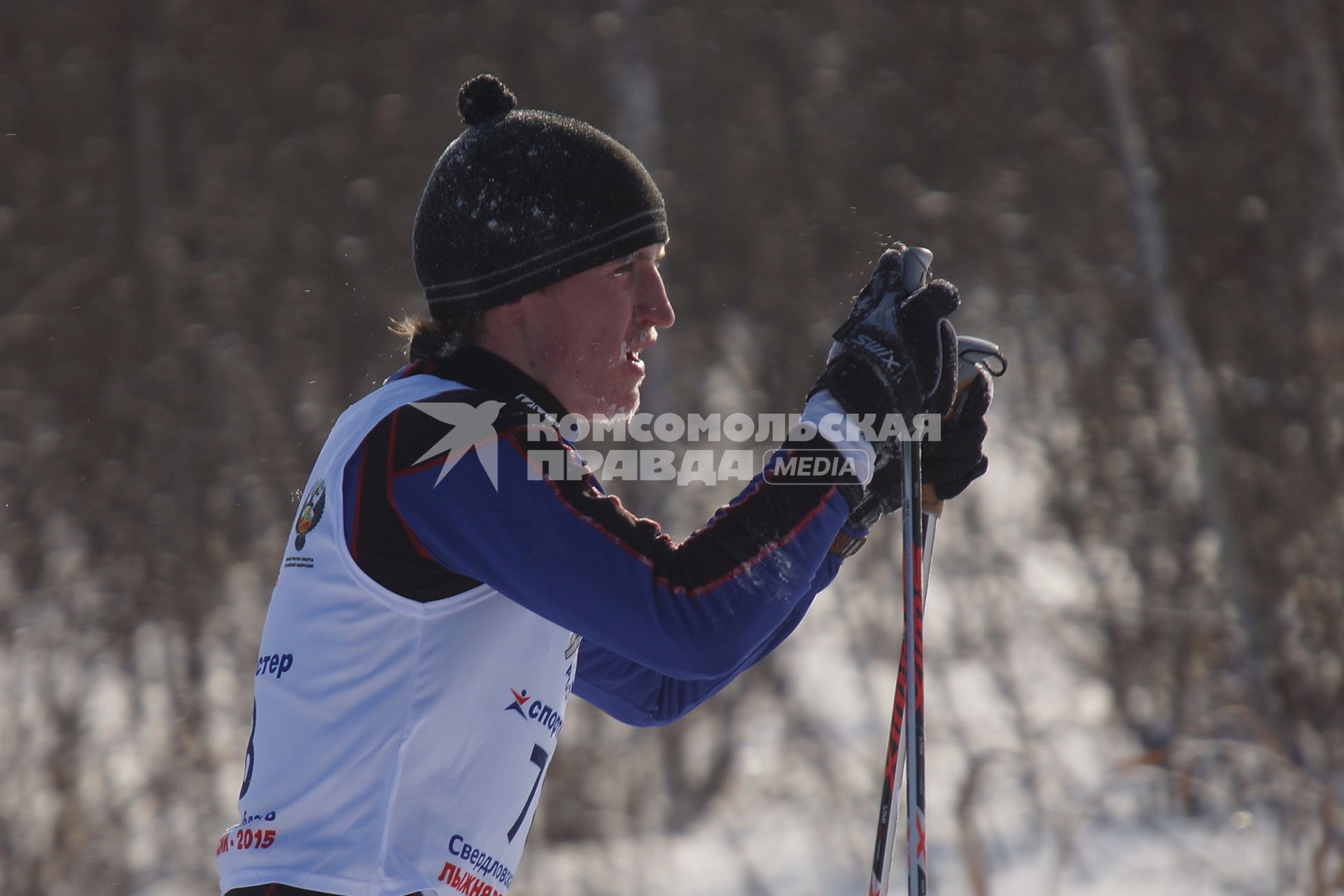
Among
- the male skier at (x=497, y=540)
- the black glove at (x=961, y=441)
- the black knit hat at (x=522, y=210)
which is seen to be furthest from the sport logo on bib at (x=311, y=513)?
the black glove at (x=961, y=441)

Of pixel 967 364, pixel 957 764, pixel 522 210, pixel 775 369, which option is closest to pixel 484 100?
pixel 522 210

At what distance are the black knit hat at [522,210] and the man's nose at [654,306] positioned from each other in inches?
2.4

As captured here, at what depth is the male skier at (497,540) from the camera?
1576mm

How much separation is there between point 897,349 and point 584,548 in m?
0.56

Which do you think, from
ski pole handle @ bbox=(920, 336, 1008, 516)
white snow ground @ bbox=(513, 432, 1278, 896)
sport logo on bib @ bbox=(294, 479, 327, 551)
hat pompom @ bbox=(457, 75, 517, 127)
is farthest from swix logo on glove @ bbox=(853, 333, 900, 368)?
white snow ground @ bbox=(513, 432, 1278, 896)

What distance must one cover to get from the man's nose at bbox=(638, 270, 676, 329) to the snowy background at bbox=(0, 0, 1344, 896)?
2723 millimetres

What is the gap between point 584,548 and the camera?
1556mm

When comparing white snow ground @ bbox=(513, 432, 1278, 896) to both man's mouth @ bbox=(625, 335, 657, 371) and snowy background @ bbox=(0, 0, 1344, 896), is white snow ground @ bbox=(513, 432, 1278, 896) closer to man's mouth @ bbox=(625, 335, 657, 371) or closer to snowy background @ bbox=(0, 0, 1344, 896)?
snowy background @ bbox=(0, 0, 1344, 896)

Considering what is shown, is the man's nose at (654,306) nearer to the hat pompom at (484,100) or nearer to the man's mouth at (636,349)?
the man's mouth at (636,349)

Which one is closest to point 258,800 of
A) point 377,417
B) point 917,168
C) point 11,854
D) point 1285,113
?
point 377,417

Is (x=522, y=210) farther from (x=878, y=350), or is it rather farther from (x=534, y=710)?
(x=534, y=710)

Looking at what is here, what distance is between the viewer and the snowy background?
14.7 ft

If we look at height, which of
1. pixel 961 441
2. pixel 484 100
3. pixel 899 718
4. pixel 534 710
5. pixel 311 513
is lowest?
pixel 534 710

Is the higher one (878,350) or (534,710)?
(878,350)
